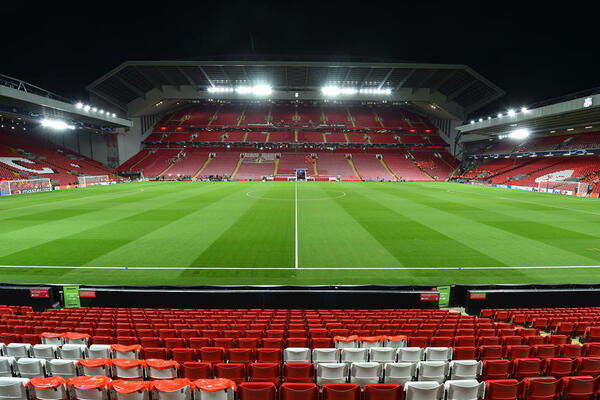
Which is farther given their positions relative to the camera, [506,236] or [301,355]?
[506,236]

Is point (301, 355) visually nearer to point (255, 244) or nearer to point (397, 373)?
point (397, 373)

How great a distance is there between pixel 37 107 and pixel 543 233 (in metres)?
59.7

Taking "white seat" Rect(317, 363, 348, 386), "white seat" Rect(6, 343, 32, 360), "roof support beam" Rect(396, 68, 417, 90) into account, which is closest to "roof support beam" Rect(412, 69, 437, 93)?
"roof support beam" Rect(396, 68, 417, 90)

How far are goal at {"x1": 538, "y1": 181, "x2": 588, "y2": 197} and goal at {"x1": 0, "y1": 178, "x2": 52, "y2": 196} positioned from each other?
234 feet

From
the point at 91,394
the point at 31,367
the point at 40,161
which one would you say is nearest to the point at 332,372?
the point at 91,394

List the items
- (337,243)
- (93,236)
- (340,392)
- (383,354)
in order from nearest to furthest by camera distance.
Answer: (340,392) < (383,354) < (337,243) < (93,236)

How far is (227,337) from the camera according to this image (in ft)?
20.4

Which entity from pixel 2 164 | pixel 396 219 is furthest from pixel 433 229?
pixel 2 164

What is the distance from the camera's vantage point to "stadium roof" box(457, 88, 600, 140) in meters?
34.8

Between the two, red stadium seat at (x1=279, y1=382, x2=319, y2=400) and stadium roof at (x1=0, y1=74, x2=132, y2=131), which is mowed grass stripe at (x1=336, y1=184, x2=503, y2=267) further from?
stadium roof at (x1=0, y1=74, x2=132, y2=131)

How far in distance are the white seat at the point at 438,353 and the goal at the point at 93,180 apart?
57203mm

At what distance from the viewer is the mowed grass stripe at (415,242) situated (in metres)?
13.8

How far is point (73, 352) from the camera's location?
16.5ft

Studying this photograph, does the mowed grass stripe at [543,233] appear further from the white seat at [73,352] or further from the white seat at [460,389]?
the white seat at [73,352]
